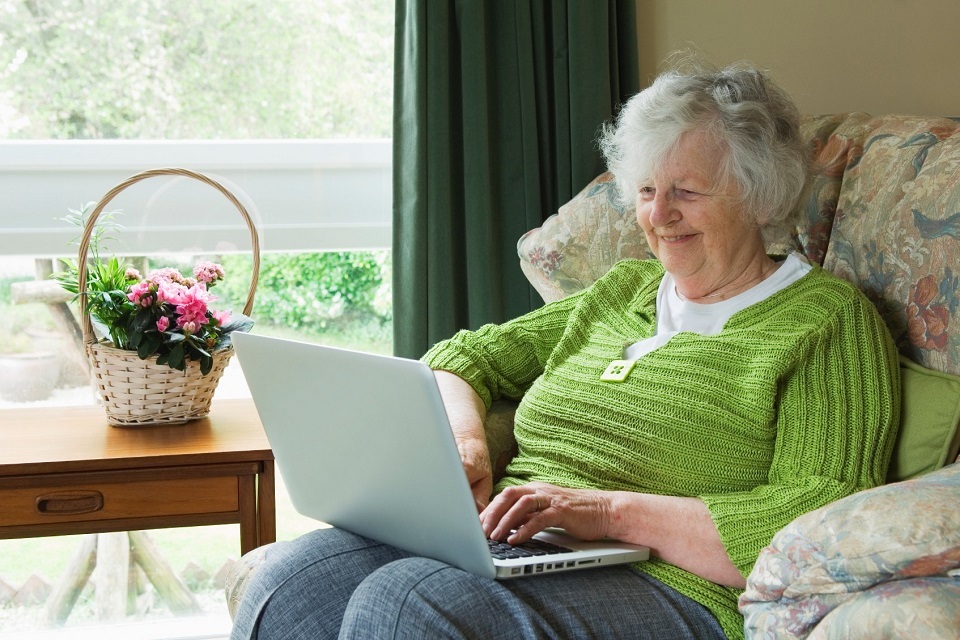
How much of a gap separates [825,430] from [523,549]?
422 millimetres

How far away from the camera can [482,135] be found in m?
2.09

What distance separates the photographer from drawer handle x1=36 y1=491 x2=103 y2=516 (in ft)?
5.36

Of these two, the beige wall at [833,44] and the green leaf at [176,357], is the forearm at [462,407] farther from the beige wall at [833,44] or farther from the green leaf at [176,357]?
the beige wall at [833,44]

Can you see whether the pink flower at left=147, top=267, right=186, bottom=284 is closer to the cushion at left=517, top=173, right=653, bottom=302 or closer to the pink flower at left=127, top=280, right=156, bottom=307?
the pink flower at left=127, top=280, right=156, bottom=307

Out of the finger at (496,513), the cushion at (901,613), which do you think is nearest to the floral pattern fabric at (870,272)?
the cushion at (901,613)

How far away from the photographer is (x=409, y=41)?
2082 millimetres

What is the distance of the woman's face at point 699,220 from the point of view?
1.44 m

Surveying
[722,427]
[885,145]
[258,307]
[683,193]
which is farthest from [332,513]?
[258,307]

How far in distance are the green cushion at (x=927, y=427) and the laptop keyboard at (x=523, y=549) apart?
1.58 ft

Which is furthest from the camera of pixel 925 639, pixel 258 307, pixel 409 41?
pixel 258 307

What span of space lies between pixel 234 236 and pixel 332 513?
1.14m

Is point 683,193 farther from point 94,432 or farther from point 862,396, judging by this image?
point 94,432

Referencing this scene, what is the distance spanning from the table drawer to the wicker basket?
0.65 feet

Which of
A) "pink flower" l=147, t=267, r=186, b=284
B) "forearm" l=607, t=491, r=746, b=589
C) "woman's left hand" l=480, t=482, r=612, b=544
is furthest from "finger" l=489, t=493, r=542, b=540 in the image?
"pink flower" l=147, t=267, r=186, b=284
